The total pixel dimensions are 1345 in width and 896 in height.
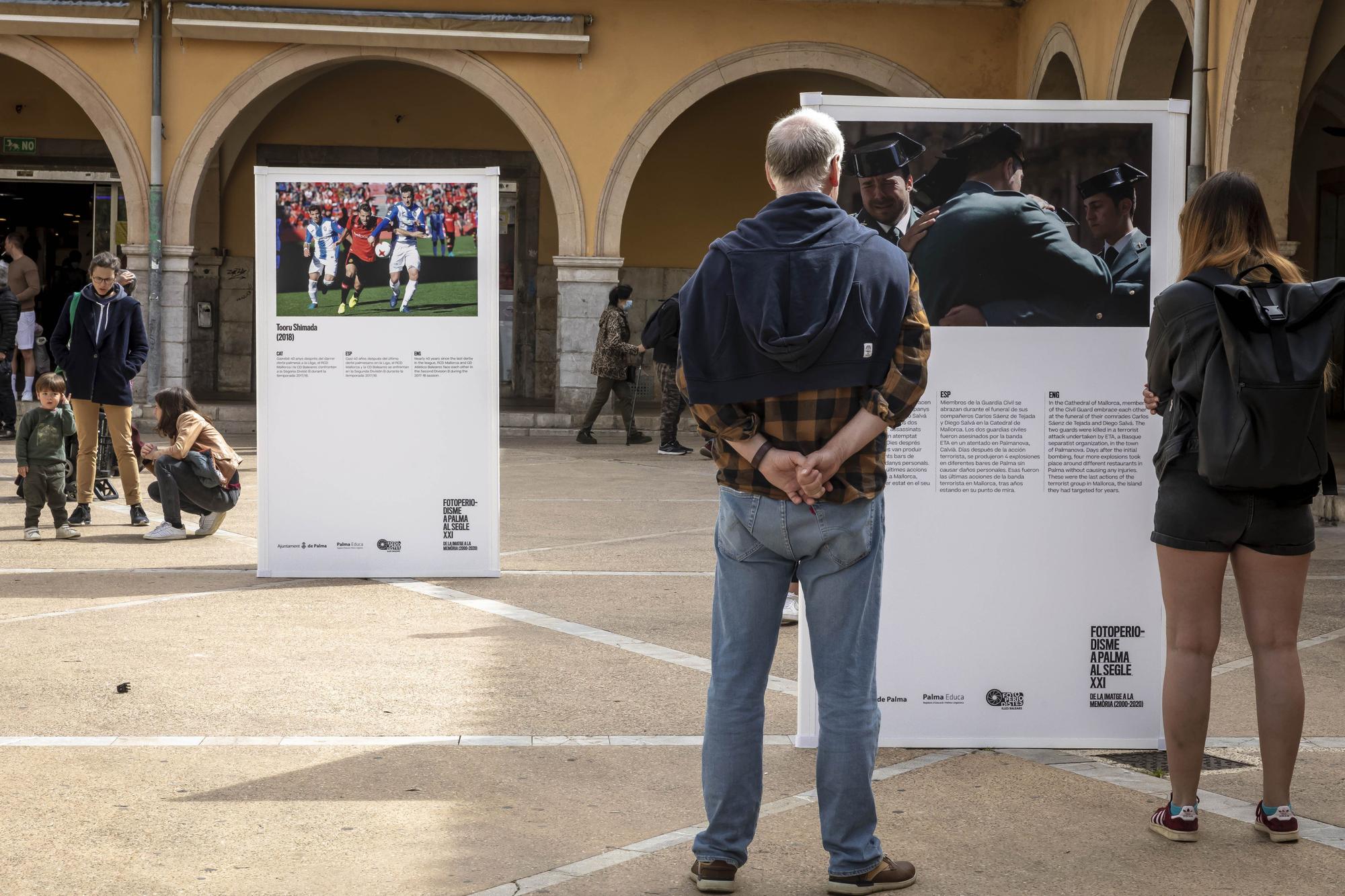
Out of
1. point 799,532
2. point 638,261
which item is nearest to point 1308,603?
point 799,532

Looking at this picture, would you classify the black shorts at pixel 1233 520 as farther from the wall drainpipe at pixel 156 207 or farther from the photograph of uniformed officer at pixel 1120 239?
the wall drainpipe at pixel 156 207

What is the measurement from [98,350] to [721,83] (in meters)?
10.6

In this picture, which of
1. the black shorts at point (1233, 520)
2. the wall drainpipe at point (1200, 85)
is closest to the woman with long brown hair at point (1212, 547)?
the black shorts at point (1233, 520)

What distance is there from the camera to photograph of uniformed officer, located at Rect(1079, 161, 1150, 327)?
4531 mm

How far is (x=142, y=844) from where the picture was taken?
370cm

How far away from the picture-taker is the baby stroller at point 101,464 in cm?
1043

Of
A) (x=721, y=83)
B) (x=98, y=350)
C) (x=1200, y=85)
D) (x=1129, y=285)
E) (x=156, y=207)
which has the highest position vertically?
(x=721, y=83)

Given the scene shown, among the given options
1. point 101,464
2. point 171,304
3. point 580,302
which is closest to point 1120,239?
point 101,464

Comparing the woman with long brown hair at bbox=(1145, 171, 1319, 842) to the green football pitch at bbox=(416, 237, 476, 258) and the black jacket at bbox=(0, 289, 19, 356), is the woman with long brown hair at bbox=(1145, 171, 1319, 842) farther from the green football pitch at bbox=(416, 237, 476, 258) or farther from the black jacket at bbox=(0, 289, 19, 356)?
the black jacket at bbox=(0, 289, 19, 356)

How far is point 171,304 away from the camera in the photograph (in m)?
18.6

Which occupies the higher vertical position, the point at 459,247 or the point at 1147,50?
the point at 1147,50

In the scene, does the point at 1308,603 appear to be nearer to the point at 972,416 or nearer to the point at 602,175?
the point at 972,416

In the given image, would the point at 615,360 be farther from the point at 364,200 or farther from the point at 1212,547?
the point at 1212,547

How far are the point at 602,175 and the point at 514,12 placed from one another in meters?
2.17
